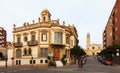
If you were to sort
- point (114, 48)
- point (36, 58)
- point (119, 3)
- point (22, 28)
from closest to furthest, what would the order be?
point (36, 58) < point (22, 28) < point (114, 48) < point (119, 3)

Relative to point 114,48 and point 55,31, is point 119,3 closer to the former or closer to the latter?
point 114,48

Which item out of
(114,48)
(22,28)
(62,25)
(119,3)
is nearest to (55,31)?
(62,25)

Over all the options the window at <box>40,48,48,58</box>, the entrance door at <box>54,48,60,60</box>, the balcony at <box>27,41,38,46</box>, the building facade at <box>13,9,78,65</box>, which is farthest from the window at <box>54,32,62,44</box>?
the balcony at <box>27,41,38,46</box>

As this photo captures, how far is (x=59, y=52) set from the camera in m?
74.7

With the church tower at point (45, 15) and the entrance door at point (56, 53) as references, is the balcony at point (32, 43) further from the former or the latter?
the church tower at point (45, 15)

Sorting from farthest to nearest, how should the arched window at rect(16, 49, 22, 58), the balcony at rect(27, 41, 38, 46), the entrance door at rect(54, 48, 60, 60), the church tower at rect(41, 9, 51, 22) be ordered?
the arched window at rect(16, 49, 22, 58), the church tower at rect(41, 9, 51, 22), the entrance door at rect(54, 48, 60, 60), the balcony at rect(27, 41, 38, 46)

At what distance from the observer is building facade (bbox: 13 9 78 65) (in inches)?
2803

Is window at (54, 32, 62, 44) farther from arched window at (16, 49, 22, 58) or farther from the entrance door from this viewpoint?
arched window at (16, 49, 22, 58)

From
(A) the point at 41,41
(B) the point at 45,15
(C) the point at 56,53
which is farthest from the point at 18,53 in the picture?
(B) the point at 45,15

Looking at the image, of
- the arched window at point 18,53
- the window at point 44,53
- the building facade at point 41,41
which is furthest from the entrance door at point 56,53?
the arched window at point 18,53

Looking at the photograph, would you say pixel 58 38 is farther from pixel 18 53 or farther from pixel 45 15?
pixel 18 53

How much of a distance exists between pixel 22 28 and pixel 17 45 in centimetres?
449

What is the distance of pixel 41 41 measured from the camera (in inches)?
2805

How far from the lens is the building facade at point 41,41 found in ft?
234
